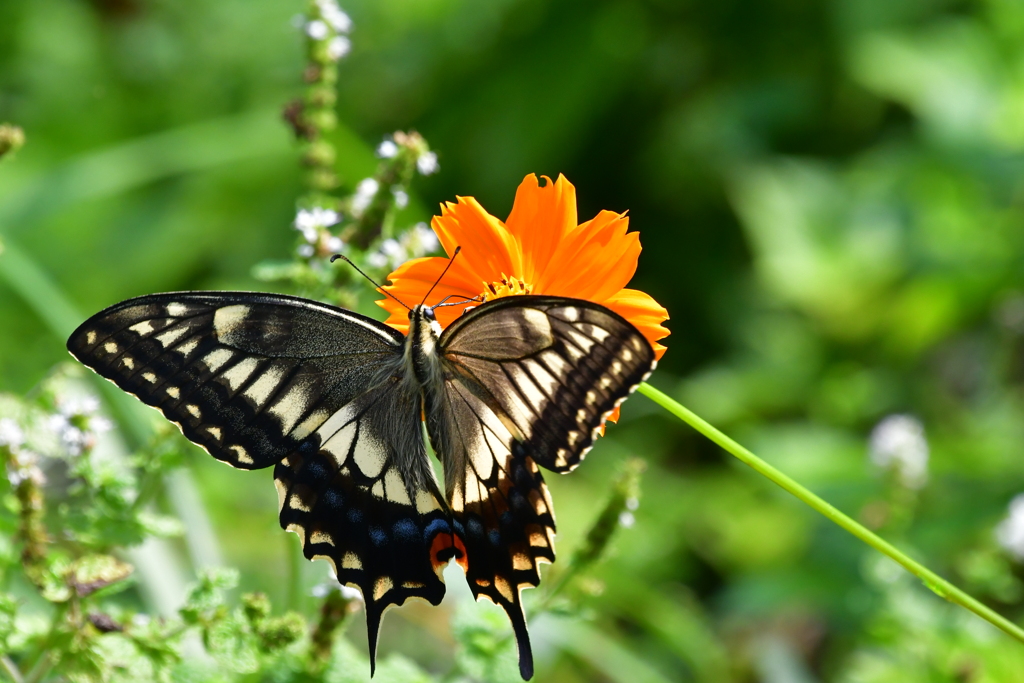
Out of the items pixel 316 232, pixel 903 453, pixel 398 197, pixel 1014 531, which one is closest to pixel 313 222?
pixel 316 232

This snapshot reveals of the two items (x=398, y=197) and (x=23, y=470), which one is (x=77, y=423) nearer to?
(x=23, y=470)

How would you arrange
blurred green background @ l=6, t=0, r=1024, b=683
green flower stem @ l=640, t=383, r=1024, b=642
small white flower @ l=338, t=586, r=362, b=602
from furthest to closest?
blurred green background @ l=6, t=0, r=1024, b=683, small white flower @ l=338, t=586, r=362, b=602, green flower stem @ l=640, t=383, r=1024, b=642

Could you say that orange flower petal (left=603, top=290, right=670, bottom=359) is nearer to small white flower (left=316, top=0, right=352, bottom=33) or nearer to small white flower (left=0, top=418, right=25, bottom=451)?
small white flower (left=316, top=0, right=352, bottom=33)

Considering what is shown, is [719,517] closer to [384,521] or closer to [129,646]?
[384,521]

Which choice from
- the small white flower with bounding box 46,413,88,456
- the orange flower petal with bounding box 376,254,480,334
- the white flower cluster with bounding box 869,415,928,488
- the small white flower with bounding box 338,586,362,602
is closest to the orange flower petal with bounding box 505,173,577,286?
the orange flower petal with bounding box 376,254,480,334

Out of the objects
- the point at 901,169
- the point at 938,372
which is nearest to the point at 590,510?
the point at 938,372
